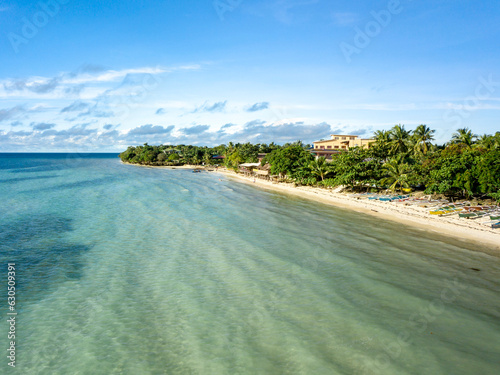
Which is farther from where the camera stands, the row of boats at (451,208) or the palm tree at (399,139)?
the palm tree at (399,139)

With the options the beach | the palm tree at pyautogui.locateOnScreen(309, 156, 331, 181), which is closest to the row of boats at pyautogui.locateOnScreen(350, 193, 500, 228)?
the beach

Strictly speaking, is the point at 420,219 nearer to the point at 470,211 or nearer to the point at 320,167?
the point at 470,211

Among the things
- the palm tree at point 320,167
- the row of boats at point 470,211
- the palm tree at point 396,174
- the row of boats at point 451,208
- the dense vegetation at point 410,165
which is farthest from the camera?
the palm tree at point 320,167

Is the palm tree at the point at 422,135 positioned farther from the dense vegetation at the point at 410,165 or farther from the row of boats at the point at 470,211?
the row of boats at the point at 470,211

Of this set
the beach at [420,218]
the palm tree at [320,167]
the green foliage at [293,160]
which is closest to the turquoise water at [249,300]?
the beach at [420,218]

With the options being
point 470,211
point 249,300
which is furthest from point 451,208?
point 249,300

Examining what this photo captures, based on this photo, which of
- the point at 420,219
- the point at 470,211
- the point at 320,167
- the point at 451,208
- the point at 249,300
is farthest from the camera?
the point at 320,167

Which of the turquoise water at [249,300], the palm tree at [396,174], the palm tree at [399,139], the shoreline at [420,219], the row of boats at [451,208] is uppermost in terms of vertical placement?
the palm tree at [399,139]
